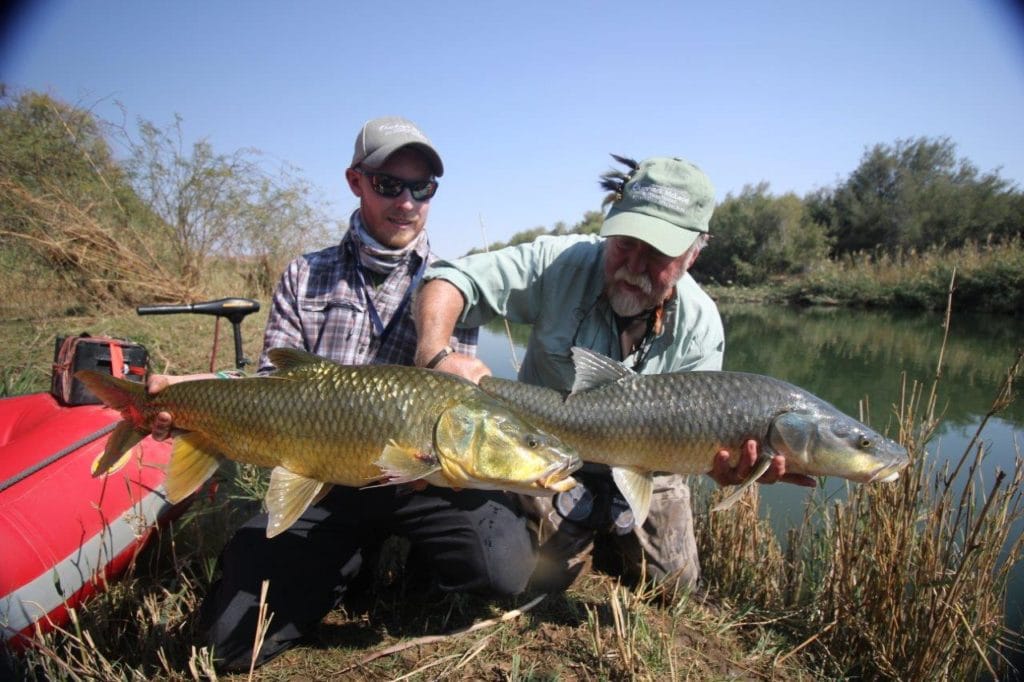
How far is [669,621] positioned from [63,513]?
2822 mm

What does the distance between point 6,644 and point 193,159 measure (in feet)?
34.0

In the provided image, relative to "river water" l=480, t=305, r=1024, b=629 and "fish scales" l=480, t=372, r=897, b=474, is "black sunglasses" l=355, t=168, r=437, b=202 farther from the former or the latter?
"river water" l=480, t=305, r=1024, b=629

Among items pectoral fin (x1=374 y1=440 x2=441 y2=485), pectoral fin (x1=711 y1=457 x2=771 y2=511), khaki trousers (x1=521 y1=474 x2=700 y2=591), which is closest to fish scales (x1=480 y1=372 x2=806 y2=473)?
pectoral fin (x1=711 y1=457 x2=771 y2=511)

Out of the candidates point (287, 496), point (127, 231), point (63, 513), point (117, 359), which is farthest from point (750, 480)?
point (127, 231)

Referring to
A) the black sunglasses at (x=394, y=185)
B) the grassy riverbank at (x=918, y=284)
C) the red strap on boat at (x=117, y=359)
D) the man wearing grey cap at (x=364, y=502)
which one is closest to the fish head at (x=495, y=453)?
the man wearing grey cap at (x=364, y=502)

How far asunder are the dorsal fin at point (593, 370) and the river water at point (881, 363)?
2706 mm

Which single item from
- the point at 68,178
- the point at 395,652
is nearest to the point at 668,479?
the point at 395,652

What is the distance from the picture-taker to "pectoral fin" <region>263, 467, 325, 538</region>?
2.04m

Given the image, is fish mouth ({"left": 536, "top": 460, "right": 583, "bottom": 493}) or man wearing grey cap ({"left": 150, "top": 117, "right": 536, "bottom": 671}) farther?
man wearing grey cap ({"left": 150, "top": 117, "right": 536, "bottom": 671})

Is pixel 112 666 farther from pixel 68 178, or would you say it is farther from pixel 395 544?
pixel 68 178

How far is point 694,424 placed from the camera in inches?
95.0

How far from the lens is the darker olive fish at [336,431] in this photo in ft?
6.57

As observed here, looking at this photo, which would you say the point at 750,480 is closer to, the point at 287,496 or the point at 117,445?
the point at 287,496

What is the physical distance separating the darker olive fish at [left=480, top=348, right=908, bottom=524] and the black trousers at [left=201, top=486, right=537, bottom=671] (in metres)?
0.63
